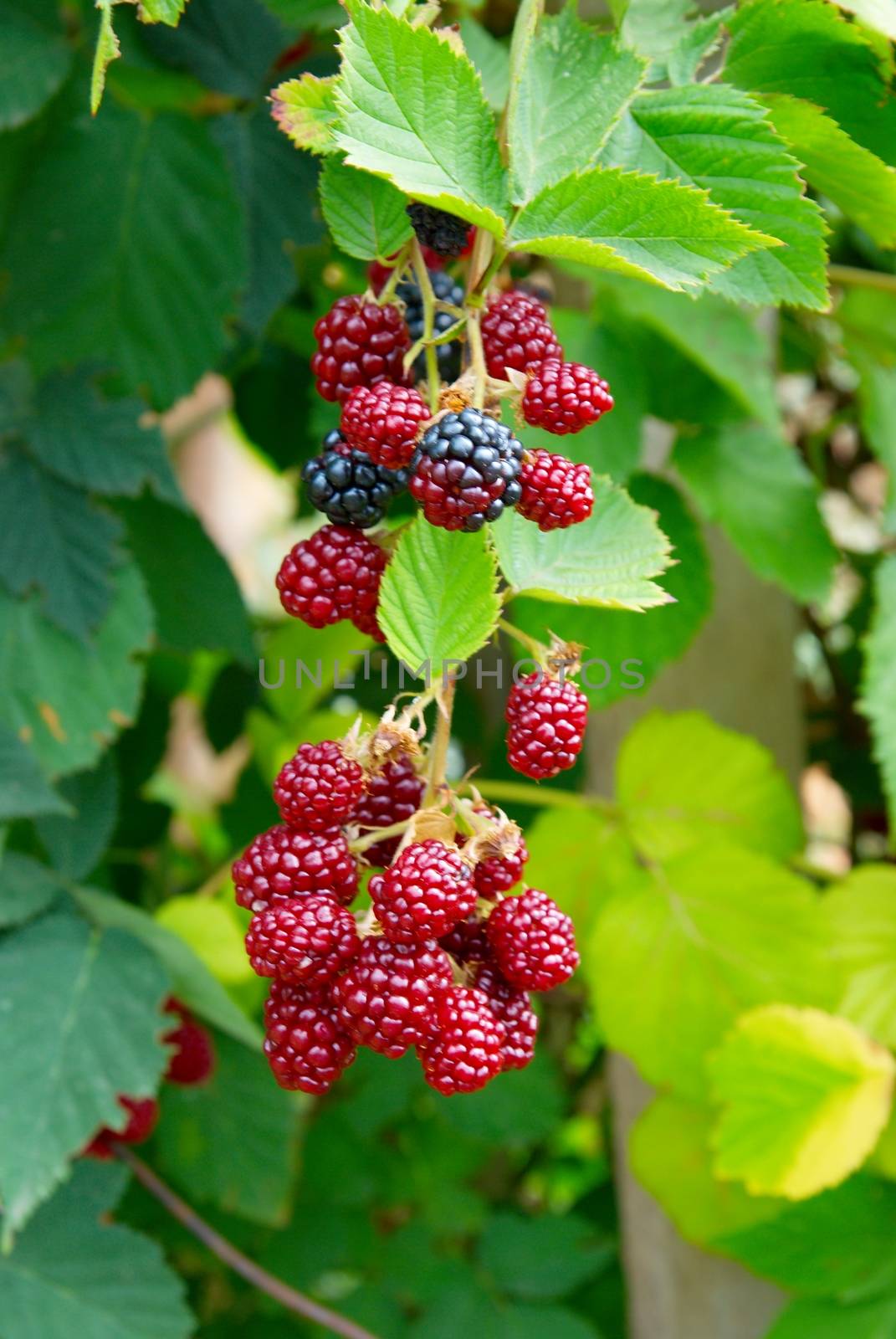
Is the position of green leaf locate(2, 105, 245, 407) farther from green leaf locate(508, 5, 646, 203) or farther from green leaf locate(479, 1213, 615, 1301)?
green leaf locate(479, 1213, 615, 1301)

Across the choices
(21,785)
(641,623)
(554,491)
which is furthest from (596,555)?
(21,785)

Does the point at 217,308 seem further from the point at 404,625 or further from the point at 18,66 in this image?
the point at 404,625

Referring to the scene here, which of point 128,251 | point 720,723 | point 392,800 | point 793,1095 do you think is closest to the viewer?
point 392,800

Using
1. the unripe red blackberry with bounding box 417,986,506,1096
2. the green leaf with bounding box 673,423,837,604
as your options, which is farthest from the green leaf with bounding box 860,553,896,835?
the unripe red blackberry with bounding box 417,986,506,1096

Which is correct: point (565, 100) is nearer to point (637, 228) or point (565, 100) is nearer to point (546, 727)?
point (637, 228)

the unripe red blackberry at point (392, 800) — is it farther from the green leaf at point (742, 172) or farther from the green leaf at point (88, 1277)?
the green leaf at point (88, 1277)

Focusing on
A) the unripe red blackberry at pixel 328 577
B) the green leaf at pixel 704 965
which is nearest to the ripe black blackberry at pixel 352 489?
the unripe red blackberry at pixel 328 577
